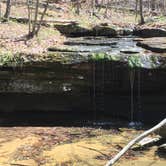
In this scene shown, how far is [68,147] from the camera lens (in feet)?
41.9

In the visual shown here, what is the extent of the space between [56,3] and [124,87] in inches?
895

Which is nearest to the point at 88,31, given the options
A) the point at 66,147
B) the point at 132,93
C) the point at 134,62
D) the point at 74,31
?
the point at 74,31

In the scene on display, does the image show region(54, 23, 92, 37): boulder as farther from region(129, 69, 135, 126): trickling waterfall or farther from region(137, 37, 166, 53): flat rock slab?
region(129, 69, 135, 126): trickling waterfall

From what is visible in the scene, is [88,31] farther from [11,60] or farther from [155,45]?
[11,60]

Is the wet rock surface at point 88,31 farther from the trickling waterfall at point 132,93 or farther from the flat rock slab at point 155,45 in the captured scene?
the trickling waterfall at point 132,93

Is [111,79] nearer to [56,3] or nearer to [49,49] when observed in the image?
[49,49]

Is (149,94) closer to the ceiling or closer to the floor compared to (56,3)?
closer to the floor

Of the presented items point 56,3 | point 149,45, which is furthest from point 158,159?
point 56,3

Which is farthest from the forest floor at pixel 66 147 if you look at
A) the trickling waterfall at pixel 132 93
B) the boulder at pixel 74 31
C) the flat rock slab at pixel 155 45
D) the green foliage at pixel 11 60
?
the boulder at pixel 74 31

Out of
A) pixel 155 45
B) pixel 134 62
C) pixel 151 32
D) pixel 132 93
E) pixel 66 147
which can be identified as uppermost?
pixel 151 32

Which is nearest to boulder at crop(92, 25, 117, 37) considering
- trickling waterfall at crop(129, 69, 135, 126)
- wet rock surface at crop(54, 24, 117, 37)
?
wet rock surface at crop(54, 24, 117, 37)

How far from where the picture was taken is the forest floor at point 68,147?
38.1 ft

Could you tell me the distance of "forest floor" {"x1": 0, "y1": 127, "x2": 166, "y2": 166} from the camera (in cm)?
1162

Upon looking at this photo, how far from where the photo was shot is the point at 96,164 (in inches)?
448
